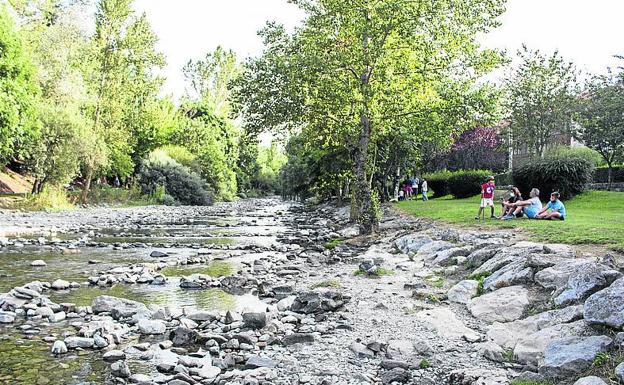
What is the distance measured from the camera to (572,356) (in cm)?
530

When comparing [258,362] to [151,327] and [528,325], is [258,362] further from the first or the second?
[528,325]

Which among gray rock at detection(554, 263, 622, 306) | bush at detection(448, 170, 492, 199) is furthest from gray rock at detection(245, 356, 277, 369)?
bush at detection(448, 170, 492, 199)

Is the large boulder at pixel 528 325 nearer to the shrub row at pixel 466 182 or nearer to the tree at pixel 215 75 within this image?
the shrub row at pixel 466 182

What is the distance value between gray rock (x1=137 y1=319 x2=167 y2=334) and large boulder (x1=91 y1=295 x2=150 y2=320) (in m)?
0.69

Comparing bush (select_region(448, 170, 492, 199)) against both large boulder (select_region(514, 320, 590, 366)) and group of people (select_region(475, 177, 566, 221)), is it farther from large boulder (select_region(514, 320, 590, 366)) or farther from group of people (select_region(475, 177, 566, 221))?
large boulder (select_region(514, 320, 590, 366))

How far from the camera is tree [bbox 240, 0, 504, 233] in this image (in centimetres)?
1825

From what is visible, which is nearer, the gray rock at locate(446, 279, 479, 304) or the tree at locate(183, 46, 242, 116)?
the gray rock at locate(446, 279, 479, 304)

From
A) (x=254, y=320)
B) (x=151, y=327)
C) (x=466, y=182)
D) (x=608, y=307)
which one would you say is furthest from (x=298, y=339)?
(x=466, y=182)

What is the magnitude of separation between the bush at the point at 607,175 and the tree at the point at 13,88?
39.2 m

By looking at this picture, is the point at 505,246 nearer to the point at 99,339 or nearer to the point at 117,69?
the point at 99,339

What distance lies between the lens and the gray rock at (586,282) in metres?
6.52

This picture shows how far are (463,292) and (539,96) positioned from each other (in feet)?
103

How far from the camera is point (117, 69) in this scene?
42.3 meters

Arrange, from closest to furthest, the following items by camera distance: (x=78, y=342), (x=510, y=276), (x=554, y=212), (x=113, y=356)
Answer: (x=113, y=356)
(x=78, y=342)
(x=510, y=276)
(x=554, y=212)
